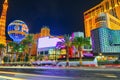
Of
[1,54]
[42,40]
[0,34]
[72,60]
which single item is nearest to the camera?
[72,60]

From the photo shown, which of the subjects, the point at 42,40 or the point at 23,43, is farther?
the point at 42,40

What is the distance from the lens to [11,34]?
208ft

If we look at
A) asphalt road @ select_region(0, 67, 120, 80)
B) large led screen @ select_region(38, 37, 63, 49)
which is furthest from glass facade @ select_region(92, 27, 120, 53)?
asphalt road @ select_region(0, 67, 120, 80)

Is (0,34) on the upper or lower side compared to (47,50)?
upper

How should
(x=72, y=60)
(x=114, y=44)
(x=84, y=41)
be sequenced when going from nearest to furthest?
(x=84, y=41) → (x=72, y=60) → (x=114, y=44)

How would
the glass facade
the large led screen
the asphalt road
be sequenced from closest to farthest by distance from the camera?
the asphalt road → the glass facade → the large led screen

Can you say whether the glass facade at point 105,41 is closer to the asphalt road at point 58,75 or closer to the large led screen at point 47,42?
the large led screen at point 47,42

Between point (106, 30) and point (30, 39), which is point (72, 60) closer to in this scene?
point (30, 39)

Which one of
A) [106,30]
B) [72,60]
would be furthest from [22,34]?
[106,30]

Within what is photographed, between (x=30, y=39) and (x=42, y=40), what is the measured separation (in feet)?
223

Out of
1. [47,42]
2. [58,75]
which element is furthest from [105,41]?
[58,75]

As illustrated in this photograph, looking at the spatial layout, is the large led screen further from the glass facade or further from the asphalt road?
the asphalt road

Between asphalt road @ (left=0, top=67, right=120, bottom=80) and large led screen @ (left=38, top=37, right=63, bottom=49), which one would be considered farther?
large led screen @ (left=38, top=37, right=63, bottom=49)

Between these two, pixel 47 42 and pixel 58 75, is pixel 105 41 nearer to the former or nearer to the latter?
pixel 47 42
